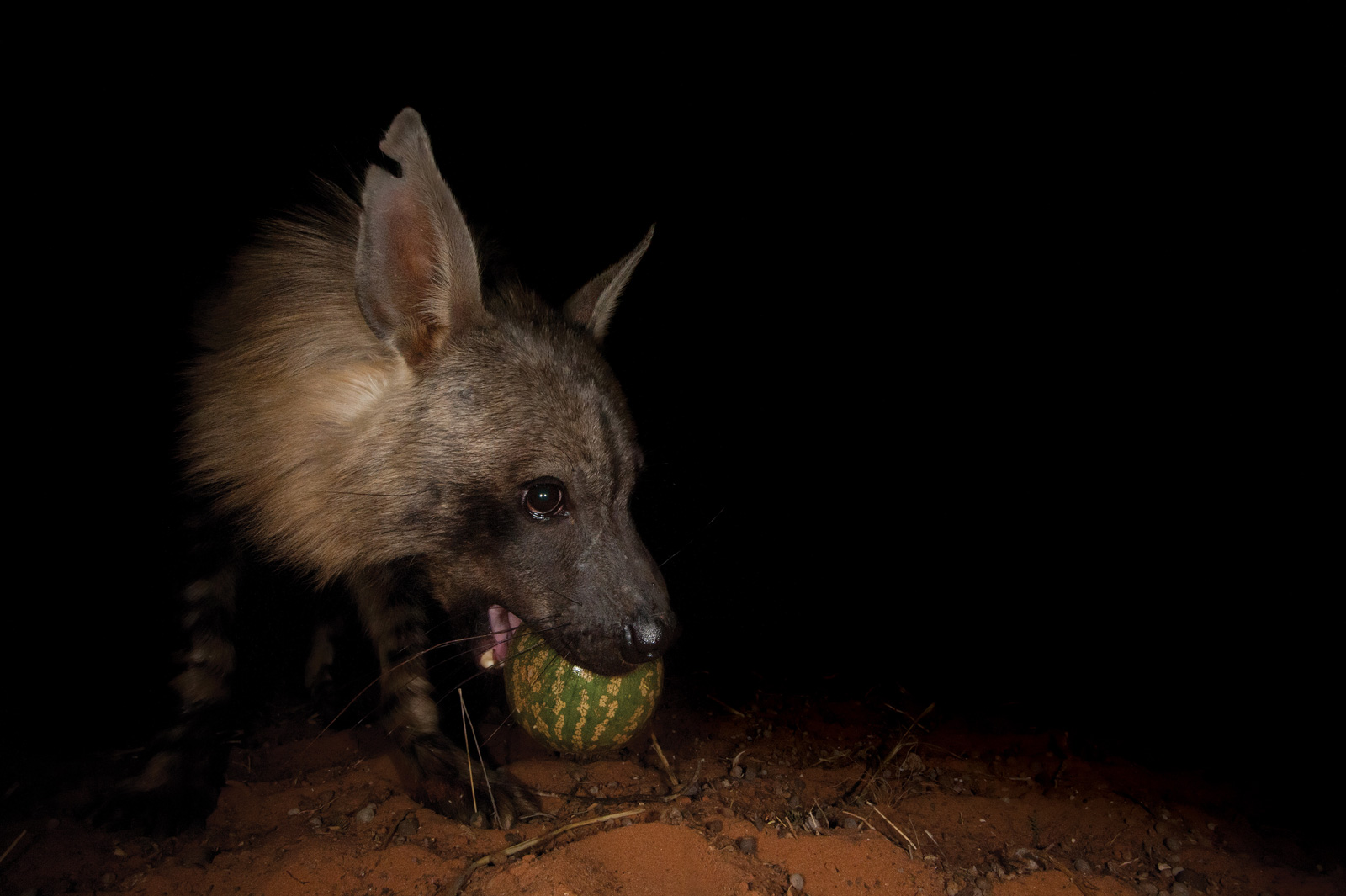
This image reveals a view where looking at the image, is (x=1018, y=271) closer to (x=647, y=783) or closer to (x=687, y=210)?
(x=687, y=210)

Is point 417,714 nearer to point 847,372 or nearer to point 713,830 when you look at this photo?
point 713,830

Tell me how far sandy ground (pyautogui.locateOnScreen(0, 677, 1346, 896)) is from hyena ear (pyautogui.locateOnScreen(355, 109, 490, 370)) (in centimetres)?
171

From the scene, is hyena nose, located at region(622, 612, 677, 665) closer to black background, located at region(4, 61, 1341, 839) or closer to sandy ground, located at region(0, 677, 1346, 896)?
sandy ground, located at region(0, 677, 1346, 896)

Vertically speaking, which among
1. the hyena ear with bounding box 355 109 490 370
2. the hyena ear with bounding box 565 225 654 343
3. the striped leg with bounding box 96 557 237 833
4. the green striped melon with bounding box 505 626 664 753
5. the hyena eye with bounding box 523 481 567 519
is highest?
the hyena ear with bounding box 355 109 490 370

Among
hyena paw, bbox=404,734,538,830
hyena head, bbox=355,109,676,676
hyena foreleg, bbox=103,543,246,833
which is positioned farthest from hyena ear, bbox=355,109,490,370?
hyena paw, bbox=404,734,538,830

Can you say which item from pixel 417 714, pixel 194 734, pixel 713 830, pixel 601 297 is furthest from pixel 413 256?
pixel 713 830

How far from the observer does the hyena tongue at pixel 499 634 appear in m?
3.21

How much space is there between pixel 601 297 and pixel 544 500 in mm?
1023

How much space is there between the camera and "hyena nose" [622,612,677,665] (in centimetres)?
269

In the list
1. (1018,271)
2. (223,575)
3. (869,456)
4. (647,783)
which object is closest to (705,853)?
(647,783)

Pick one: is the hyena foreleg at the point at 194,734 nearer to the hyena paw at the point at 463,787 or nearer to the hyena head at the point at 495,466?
the hyena paw at the point at 463,787

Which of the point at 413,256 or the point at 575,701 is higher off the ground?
the point at 413,256

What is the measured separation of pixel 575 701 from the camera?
275 centimetres

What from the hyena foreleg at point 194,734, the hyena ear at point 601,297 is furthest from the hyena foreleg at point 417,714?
the hyena ear at point 601,297
